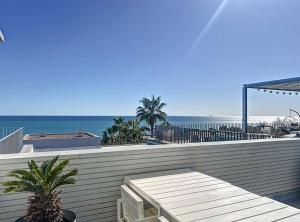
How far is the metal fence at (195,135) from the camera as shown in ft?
20.0

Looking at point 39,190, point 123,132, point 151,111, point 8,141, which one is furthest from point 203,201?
point 151,111

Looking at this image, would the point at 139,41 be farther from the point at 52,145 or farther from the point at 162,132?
the point at 52,145

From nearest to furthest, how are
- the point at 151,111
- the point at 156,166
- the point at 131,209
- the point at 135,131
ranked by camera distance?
the point at 131,209 → the point at 156,166 → the point at 135,131 → the point at 151,111

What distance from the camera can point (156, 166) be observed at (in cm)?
309

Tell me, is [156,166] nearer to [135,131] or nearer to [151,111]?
[135,131]

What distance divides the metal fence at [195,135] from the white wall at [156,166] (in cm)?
179

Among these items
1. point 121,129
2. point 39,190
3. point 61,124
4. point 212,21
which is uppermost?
point 212,21

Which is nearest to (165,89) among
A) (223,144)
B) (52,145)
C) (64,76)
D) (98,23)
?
(64,76)

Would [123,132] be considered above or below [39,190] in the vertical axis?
below

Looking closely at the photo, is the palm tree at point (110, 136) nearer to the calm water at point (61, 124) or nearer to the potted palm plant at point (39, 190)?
the calm water at point (61, 124)

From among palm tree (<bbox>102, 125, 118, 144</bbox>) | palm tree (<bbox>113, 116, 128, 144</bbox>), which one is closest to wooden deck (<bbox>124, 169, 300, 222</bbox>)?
palm tree (<bbox>113, 116, 128, 144</bbox>)

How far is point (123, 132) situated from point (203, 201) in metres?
18.0

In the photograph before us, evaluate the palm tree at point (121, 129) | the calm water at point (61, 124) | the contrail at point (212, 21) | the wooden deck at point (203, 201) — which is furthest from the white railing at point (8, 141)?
the calm water at point (61, 124)

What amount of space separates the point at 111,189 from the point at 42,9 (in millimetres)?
8172
